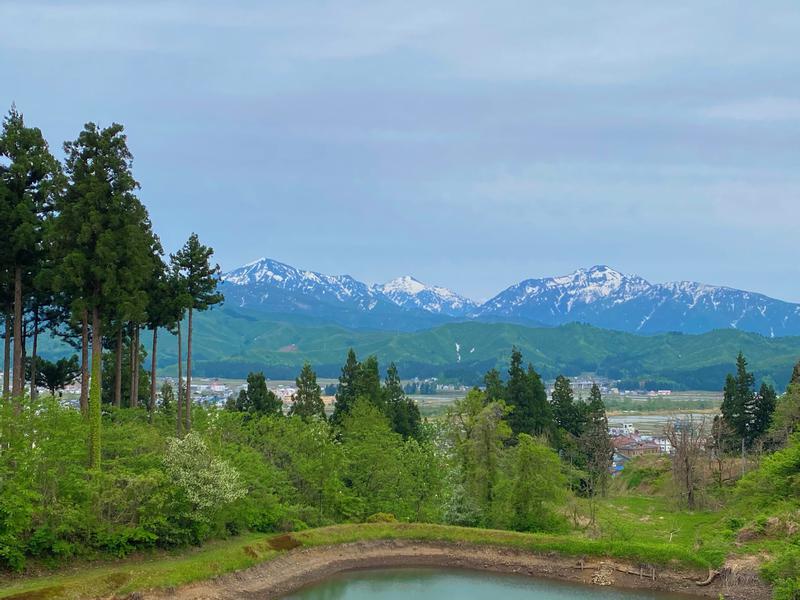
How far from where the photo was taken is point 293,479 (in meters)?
54.6

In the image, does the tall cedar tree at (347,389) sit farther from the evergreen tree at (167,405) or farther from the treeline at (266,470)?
the evergreen tree at (167,405)

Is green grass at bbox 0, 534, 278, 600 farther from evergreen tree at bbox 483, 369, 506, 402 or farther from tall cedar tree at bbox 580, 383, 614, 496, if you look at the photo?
evergreen tree at bbox 483, 369, 506, 402

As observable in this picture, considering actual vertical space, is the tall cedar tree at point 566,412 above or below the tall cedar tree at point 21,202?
below

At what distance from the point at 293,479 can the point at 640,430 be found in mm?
140937

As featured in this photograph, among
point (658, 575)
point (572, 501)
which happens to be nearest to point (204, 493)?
point (658, 575)

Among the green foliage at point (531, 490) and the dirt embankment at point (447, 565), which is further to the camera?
the green foliage at point (531, 490)

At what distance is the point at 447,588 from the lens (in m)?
45.4

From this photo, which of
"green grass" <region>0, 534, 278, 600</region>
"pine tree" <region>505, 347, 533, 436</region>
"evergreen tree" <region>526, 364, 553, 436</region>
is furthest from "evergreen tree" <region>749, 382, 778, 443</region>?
"green grass" <region>0, 534, 278, 600</region>

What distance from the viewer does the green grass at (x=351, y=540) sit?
117ft

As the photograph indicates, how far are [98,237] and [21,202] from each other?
5781mm

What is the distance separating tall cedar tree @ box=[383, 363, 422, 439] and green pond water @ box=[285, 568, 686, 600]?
32.3 meters

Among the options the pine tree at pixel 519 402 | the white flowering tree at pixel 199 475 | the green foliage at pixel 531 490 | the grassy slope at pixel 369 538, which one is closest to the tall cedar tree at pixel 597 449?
the pine tree at pixel 519 402

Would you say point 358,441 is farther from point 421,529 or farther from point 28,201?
point 28,201

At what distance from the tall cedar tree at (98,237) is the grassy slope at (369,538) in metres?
6.72
